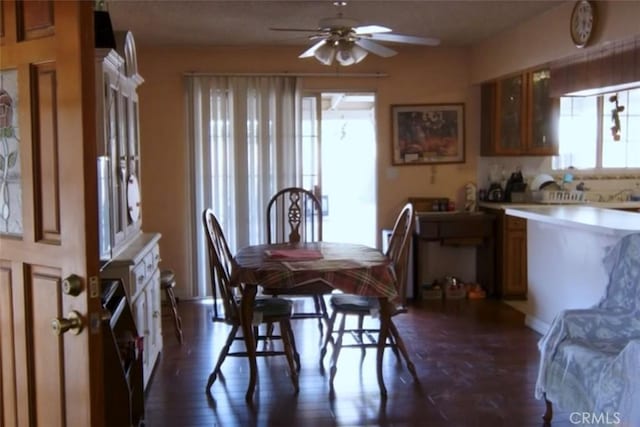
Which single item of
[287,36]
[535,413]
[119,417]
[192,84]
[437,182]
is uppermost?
[287,36]

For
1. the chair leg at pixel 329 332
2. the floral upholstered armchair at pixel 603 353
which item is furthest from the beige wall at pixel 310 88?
the floral upholstered armchair at pixel 603 353

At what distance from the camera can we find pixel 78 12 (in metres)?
1.72

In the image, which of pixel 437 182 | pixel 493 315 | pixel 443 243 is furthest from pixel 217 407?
pixel 437 182

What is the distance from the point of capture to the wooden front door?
175cm

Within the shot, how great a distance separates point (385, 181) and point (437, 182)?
0.52 meters

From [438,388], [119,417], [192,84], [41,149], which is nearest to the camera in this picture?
[41,149]

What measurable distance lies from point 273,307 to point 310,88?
2835 millimetres

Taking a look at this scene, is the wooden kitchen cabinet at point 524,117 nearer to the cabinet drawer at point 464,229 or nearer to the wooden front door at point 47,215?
the cabinet drawer at point 464,229

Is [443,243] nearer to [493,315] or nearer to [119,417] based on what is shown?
[493,315]

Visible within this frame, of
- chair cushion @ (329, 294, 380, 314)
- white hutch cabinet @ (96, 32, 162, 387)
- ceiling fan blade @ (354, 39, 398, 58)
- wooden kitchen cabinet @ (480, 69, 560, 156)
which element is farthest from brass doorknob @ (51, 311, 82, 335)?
wooden kitchen cabinet @ (480, 69, 560, 156)

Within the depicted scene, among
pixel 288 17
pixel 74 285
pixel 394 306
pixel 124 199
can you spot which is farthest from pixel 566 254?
pixel 74 285

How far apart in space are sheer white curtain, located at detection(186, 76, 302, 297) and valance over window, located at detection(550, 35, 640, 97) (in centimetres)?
239

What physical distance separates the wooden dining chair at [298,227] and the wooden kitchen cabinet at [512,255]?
1.71m

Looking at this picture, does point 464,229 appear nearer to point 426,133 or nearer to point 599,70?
point 426,133
